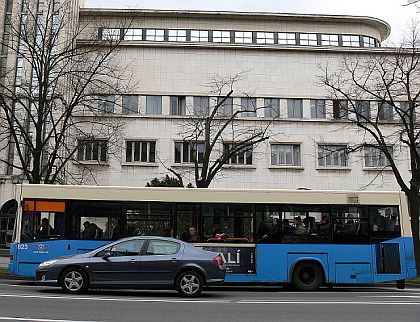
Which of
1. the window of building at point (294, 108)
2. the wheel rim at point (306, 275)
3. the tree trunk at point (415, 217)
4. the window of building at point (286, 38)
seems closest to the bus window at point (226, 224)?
the wheel rim at point (306, 275)

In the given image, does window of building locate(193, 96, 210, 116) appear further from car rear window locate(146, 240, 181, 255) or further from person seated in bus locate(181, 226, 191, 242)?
car rear window locate(146, 240, 181, 255)

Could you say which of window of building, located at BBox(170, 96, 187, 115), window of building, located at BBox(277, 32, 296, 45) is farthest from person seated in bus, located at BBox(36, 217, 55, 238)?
window of building, located at BBox(277, 32, 296, 45)

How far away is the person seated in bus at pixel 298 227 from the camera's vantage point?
14922mm

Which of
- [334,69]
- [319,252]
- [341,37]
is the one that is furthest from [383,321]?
[341,37]

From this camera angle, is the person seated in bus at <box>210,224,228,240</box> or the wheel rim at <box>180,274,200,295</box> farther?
the person seated in bus at <box>210,224,228,240</box>

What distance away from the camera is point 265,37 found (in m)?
41.4

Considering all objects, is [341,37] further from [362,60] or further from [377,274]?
[377,274]

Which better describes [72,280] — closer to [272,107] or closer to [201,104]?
[201,104]

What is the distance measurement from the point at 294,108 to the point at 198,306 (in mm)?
29968

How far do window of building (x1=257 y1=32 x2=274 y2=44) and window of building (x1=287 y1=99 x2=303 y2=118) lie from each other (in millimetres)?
5946

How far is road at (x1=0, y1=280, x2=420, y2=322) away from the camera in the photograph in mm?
9039

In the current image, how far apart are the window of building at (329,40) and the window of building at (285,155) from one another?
973cm

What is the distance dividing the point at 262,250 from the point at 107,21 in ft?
95.5

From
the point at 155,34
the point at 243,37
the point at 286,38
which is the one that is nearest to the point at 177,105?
the point at 155,34
